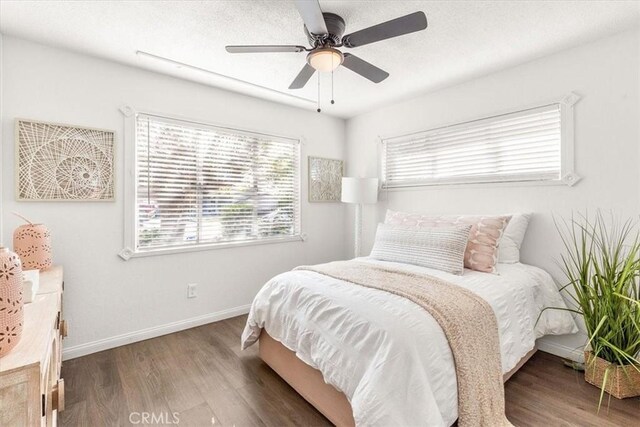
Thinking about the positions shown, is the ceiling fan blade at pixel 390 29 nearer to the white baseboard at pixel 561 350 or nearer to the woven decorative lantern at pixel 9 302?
the woven decorative lantern at pixel 9 302

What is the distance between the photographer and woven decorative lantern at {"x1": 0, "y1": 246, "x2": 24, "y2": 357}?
0.91 metres

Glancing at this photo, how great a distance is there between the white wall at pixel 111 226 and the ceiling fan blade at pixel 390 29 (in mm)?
1872

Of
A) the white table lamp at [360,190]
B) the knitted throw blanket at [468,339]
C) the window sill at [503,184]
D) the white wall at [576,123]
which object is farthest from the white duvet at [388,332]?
the white table lamp at [360,190]

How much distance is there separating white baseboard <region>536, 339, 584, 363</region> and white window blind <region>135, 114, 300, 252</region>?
8.73 feet

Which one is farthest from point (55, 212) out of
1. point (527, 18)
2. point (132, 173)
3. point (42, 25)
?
point (527, 18)

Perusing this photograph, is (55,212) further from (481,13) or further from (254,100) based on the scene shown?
(481,13)

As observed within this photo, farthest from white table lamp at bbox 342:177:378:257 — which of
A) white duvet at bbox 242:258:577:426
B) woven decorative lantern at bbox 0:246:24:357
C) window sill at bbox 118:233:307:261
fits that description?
woven decorative lantern at bbox 0:246:24:357

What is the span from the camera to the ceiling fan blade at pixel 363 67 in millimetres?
2003

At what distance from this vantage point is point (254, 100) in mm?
3441

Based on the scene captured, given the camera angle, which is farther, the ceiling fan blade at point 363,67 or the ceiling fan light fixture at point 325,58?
the ceiling fan blade at point 363,67

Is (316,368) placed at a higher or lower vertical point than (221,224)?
lower

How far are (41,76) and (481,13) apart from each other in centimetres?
317

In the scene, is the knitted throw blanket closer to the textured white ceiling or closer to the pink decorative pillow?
the pink decorative pillow

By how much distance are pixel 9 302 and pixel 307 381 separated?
4.82 ft
